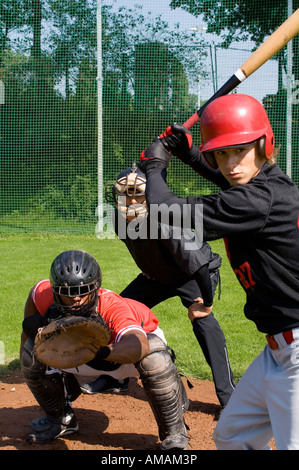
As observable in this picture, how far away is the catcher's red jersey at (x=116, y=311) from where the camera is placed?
3.00 metres

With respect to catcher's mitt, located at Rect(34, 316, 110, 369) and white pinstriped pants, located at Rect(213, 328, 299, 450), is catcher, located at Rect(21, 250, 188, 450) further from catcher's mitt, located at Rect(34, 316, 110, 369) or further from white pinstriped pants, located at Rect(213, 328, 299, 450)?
Answer: white pinstriped pants, located at Rect(213, 328, 299, 450)

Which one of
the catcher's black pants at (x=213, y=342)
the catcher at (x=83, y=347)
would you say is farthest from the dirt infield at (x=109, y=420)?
the catcher's black pants at (x=213, y=342)

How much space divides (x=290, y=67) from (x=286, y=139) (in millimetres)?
1437

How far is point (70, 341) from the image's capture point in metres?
2.80

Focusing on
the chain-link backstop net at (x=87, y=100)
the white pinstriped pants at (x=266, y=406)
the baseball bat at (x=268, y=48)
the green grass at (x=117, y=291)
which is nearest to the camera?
the white pinstriped pants at (x=266, y=406)

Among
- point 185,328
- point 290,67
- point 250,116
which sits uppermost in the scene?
point 290,67

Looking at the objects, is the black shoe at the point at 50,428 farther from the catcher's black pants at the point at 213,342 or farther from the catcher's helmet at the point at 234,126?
the catcher's helmet at the point at 234,126

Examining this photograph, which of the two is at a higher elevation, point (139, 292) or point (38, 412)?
point (139, 292)

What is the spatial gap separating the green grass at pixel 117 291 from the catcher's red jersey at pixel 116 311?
125cm

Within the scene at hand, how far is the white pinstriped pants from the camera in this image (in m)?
2.13

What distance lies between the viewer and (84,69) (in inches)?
474

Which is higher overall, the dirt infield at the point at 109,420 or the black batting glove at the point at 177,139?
the black batting glove at the point at 177,139

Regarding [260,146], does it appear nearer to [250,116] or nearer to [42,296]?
[250,116]
